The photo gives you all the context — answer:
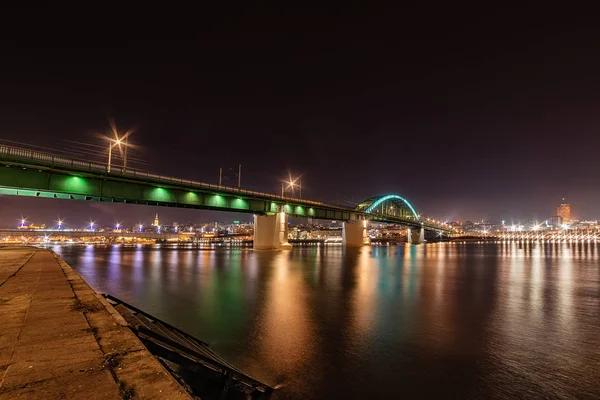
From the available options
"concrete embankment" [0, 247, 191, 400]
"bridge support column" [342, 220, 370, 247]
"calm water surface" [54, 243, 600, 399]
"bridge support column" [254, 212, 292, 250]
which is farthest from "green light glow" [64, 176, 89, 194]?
"bridge support column" [342, 220, 370, 247]

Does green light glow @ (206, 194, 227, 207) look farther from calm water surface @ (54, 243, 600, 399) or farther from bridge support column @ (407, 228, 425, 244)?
bridge support column @ (407, 228, 425, 244)

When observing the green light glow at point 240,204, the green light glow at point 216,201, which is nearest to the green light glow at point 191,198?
the green light glow at point 216,201

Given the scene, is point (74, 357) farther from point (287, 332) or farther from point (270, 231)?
point (270, 231)

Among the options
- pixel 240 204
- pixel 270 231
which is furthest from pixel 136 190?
pixel 270 231

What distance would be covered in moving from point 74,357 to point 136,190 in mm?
51313

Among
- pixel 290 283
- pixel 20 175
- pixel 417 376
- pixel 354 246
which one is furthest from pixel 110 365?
pixel 354 246

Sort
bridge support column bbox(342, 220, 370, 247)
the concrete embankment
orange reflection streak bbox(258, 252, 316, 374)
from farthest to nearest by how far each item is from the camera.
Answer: bridge support column bbox(342, 220, 370, 247)
orange reflection streak bbox(258, 252, 316, 374)
the concrete embankment

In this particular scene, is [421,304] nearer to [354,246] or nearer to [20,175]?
[20,175]

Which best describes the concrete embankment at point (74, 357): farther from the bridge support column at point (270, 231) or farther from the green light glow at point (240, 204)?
the bridge support column at point (270, 231)

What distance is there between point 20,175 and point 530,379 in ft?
166

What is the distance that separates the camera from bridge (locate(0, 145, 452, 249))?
3834cm

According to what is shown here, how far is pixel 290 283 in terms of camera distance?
28031mm

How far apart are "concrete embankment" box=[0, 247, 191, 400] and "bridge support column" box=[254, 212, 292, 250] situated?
227ft

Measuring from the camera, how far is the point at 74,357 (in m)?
4.97
